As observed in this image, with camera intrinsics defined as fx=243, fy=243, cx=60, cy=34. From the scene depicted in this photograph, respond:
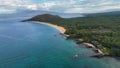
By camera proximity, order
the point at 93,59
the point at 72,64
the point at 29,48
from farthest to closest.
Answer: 1. the point at 29,48
2. the point at 93,59
3. the point at 72,64

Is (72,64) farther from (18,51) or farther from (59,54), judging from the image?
(18,51)

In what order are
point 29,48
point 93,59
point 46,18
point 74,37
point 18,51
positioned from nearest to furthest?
point 93,59 → point 18,51 → point 29,48 → point 74,37 → point 46,18

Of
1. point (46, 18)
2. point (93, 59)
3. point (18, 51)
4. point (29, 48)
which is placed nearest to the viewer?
point (93, 59)

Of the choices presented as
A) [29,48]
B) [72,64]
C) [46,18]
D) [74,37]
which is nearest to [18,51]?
[29,48]

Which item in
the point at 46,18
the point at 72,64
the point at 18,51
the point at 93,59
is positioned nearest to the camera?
the point at 72,64

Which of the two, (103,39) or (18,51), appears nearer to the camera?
(18,51)

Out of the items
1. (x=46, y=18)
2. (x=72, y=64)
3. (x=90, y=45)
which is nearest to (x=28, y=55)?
(x=72, y=64)

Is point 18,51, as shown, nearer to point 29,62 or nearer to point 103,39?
point 29,62

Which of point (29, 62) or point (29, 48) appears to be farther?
point (29, 48)
